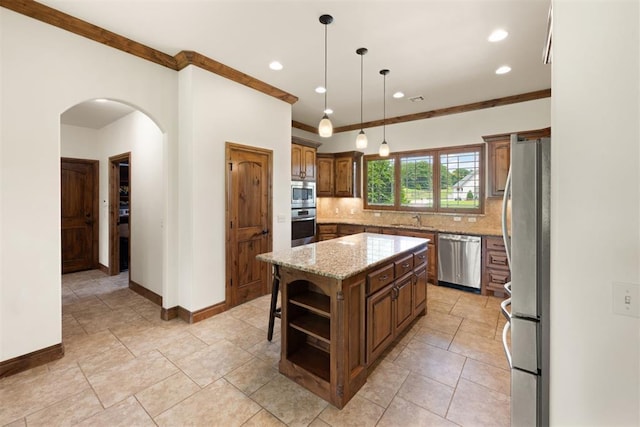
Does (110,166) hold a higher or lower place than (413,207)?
higher

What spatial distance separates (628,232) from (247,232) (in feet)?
11.7

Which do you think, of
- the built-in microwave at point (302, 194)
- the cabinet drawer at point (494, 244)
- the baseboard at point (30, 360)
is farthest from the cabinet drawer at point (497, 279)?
the baseboard at point (30, 360)

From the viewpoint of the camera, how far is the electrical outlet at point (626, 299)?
3.47 ft

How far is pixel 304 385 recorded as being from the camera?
85.0 inches

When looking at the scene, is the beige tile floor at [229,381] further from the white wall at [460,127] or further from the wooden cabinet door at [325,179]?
the wooden cabinet door at [325,179]

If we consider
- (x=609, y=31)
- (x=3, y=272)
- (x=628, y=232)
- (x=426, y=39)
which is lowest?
(x=3, y=272)

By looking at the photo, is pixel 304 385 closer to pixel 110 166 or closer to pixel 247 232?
pixel 247 232

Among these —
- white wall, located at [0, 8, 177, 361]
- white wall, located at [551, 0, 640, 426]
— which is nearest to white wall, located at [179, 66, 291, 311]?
white wall, located at [0, 8, 177, 361]

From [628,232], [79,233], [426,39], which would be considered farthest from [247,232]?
[79,233]

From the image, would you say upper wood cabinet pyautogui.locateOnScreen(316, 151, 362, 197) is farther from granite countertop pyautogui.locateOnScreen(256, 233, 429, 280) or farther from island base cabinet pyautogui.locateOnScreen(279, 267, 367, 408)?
island base cabinet pyautogui.locateOnScreen(279, 267, 367, 408)

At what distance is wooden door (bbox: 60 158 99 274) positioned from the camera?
5.33 metres

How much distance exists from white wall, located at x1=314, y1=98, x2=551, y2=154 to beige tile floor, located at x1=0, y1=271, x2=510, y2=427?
9.97 ft

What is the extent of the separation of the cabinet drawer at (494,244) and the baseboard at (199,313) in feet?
12.8

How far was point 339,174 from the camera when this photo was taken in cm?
607
